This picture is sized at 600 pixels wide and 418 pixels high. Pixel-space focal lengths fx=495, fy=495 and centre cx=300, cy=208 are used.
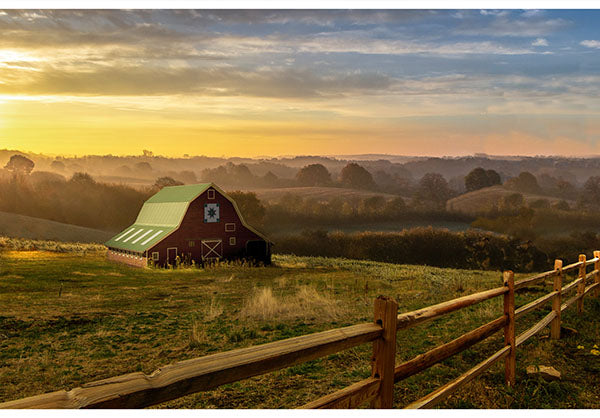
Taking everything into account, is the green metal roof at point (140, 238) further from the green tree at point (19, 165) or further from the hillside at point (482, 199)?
the hillside at point (482, 199)

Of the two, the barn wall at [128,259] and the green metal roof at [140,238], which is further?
the green metal roof at [140,238]

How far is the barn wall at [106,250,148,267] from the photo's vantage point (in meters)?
34.0

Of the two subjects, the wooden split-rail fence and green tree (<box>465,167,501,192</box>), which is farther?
green tree (<box>465,167,501,192</box>)

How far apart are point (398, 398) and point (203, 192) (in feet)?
105

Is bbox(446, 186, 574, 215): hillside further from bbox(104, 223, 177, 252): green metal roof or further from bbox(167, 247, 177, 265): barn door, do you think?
bbox(167, 247, 177, 265): barn door

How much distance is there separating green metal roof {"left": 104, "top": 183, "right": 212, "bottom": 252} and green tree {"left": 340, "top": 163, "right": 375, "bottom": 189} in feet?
203

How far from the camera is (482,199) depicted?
284 ft

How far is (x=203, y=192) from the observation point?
38031mm

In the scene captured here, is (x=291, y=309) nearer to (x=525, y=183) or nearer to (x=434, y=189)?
(x=434, y=189)

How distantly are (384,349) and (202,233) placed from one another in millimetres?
33505

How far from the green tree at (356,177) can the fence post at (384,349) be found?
313 ft

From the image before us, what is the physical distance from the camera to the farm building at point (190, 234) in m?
35.1

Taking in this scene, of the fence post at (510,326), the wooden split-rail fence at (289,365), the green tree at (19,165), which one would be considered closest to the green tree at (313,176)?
the green tree at (19,165)

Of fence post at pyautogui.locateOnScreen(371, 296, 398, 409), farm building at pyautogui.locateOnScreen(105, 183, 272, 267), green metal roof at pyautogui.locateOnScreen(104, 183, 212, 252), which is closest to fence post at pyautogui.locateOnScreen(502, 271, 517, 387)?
fence post at pyautogui.locateOnScreen(371, 296, 398, 409)
